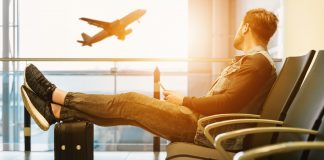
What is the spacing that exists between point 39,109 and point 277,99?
117 centimetres

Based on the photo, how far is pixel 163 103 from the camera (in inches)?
76.2

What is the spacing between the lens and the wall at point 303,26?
2.16 metres

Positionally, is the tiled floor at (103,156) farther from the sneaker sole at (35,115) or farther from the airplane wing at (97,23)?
the airplane wing at (97,23)

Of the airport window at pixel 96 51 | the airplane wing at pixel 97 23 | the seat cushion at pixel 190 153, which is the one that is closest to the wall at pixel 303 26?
the seat cushion at pixel 190 153

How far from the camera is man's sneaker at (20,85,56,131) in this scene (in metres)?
1.89

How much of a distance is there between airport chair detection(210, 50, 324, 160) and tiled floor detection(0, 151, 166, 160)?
1.78 metres

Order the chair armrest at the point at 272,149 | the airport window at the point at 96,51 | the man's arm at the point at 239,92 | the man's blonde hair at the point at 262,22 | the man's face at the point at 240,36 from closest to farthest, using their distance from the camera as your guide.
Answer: the chair armrest at the point at 272,149
the man's arm at the point at 239,92
the man's blonde hair at the point at 262,22
the man's face at the point at 240,36
the airport window at the point at 96,51

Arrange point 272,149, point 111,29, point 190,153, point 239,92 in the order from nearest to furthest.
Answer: point 272,149
point 190,153
point 239,92
point 111,29

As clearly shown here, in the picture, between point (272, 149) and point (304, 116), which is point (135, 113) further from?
point (272, 149)

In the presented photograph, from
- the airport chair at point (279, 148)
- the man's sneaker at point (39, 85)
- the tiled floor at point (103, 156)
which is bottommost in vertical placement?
the tiled floor at point (103, 156)

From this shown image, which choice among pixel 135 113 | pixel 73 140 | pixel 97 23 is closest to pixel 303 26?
pixel 135 113

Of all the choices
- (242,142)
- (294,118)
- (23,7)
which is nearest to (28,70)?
(242,142)

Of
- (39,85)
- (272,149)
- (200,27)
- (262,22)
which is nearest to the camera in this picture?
(272,149)

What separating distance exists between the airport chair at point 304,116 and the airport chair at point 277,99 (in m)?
0.07
